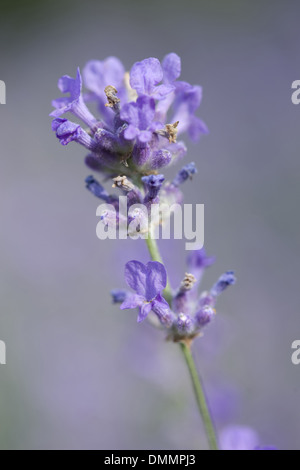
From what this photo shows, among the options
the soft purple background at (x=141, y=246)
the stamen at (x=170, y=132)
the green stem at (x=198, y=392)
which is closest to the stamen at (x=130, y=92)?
the stamen at (x=170, y=132)

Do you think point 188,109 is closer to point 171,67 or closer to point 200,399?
point 171,67

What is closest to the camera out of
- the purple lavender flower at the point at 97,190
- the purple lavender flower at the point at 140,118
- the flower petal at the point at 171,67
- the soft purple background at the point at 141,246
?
the purple lavender flower at the point at 140,118

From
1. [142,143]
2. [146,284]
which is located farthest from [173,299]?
[142,143]

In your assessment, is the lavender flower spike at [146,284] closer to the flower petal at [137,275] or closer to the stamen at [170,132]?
the flower petal at [137,275]

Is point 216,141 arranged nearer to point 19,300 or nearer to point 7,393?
point 19,300

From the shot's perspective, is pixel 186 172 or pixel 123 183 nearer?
pixel 123 183

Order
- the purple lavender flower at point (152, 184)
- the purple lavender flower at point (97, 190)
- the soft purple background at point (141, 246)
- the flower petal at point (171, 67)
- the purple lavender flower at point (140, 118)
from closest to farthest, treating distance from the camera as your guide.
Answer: the purple lavender flower at point (140, 118) → the purple lavender flower at point (152, 184) → the flower petal at point (171, 67) → the purple lavender flower at point (97, 190) → the soft purple background at point (141, 246)

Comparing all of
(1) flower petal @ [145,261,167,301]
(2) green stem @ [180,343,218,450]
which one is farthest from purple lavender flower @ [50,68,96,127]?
(2) green stem @ [180,343,218,450]

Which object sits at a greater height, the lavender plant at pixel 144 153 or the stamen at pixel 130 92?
the stamen at pixel 130 92

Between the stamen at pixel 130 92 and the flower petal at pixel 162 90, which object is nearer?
the flower petal at pixel 162 90
